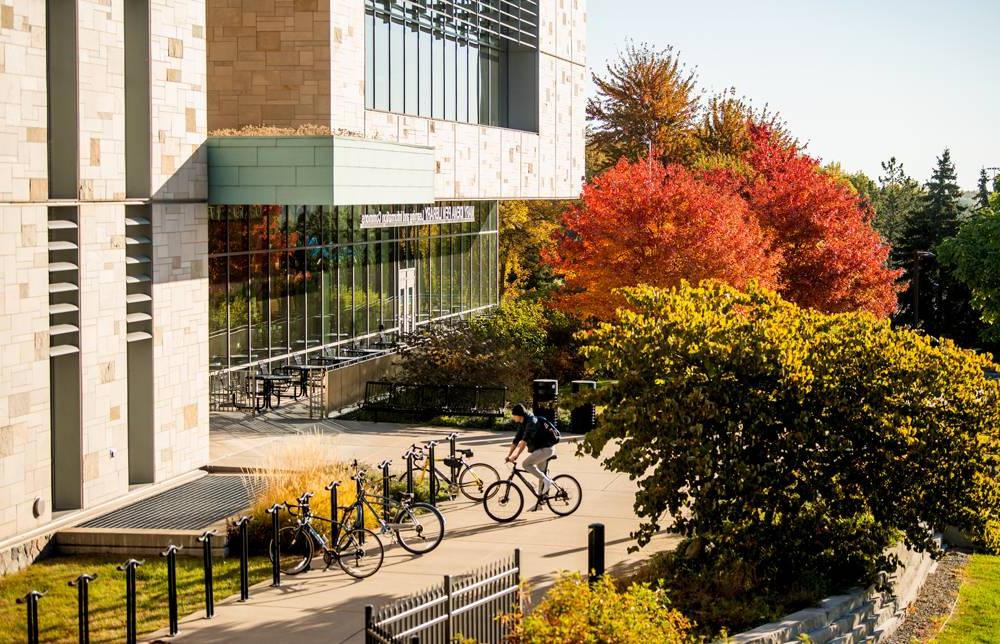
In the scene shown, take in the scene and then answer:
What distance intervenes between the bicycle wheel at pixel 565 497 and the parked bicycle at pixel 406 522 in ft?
6.47

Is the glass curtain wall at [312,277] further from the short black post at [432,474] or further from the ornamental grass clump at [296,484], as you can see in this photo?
the ornamental grass clump at [296,484]

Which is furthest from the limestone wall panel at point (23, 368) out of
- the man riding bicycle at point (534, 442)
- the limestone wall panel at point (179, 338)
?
the man riding bicycle at point (534, 442)

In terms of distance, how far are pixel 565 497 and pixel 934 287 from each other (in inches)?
1925

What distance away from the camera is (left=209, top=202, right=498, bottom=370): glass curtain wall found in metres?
29.3

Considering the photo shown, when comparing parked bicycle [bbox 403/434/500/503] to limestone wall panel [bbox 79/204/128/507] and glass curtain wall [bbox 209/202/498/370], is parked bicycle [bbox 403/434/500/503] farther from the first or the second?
glass curtain wall [bbox 209/202/498/370]

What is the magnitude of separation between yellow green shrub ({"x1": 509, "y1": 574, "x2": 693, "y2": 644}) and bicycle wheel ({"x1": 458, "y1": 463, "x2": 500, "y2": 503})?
8.47 m

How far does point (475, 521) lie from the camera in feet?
61.5

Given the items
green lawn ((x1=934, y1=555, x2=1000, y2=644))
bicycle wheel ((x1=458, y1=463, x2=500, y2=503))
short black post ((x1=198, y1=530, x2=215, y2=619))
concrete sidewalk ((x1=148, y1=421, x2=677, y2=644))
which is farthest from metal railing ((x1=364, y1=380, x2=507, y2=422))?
short black post ((x1=198, y1=530, x2=215, y2=619))

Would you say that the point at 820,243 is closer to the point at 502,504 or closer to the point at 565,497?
the point at 565,497

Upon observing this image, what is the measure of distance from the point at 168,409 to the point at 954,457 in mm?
12147

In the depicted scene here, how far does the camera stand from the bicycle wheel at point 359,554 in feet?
51.0

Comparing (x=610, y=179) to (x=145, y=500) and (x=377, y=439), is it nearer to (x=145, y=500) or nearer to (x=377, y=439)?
(x=377, y=439)

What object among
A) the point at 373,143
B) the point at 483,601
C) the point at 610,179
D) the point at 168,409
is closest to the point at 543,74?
the point at 610,179

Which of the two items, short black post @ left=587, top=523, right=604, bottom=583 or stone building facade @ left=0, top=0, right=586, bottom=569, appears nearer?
short black post @ left=587, top=523, right=604, bottom=583
